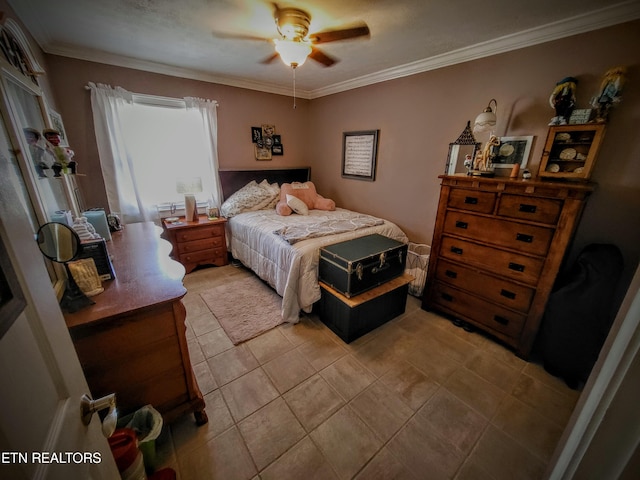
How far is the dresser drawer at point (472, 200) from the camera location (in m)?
1.96

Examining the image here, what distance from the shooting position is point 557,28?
5.95 feet

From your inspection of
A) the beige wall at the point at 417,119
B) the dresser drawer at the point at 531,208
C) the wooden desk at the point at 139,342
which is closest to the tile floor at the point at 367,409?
the wooden desk at the point at 139,342

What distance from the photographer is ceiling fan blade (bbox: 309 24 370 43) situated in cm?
182

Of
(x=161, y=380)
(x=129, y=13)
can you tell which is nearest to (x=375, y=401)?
(x=161, y=380)

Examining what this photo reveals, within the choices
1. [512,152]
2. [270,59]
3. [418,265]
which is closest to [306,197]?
[270,59]

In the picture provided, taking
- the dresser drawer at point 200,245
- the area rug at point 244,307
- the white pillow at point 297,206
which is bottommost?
the area rug at point 244,307

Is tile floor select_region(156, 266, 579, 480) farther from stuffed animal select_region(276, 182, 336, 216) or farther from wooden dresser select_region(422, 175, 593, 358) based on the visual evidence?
stuffed animal select_region(276, 182, 336, 216)

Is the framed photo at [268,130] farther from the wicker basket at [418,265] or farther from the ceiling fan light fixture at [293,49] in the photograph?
the wicker basket at [418,265]

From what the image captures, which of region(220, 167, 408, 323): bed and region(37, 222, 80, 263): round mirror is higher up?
region(37, 222, 80, 263): round mirror

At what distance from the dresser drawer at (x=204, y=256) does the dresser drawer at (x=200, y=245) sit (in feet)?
0.18

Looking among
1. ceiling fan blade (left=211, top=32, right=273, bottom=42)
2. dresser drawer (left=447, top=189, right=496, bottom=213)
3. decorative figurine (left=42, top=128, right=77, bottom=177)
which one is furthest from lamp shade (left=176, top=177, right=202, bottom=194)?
dresser drawer (left=447, top=189, right=496, bottom=213)

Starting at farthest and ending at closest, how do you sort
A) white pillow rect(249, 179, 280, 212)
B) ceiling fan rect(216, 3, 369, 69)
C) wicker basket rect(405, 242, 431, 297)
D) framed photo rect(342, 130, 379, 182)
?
white pillow rect(249, 179, 280, 212) < framed photo rect(342, 130, 379, 182) < wicker basket rect(405, 242, 431, 297) < ceiling fan rect(216, 3, 369, 69)

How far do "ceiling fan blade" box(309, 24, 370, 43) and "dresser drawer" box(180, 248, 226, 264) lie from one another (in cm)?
260

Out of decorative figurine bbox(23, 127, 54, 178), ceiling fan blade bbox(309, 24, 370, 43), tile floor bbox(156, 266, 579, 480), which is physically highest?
ceiling fan blade bbox(309, 24, 370, 43)
